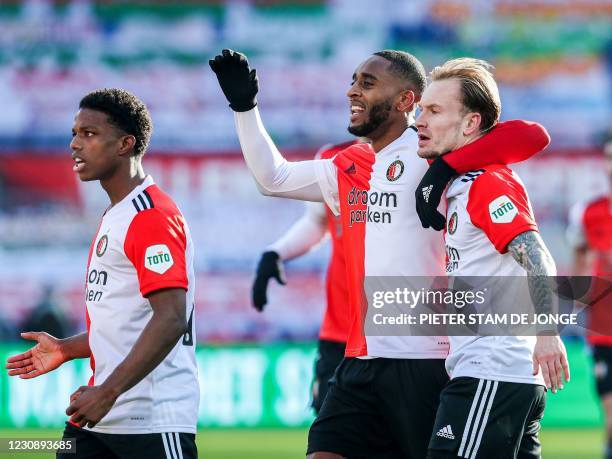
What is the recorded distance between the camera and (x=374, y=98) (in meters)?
5.78

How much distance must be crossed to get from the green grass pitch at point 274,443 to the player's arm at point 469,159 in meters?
6.17

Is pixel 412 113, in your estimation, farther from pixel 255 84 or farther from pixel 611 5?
pixel 611 5

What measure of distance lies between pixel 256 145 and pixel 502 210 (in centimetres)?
141

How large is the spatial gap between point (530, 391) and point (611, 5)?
16562 mm

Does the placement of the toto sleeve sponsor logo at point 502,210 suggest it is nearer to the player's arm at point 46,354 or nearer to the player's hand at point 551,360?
the player's hand at point 551,360

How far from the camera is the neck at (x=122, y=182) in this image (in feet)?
17.4

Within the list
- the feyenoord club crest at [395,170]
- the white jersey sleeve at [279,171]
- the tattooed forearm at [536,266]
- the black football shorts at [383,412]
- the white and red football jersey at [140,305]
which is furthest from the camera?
the white jersey sleeve at [279,171]

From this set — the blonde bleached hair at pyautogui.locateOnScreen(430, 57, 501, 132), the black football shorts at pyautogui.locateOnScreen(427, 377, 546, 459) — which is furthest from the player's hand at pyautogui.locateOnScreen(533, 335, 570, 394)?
the blonde bleached hair at pyautogui.locateOnScreen(430, 57, 501, 132)

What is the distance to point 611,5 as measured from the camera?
20375 millimetres

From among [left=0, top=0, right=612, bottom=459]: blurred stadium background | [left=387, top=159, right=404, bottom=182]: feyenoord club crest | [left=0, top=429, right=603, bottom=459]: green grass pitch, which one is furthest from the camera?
[left=0, top=0, right=612, bottom=459]: blurred stadium background

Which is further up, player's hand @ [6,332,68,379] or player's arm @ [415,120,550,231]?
player's arm @ [415,120,550,231]

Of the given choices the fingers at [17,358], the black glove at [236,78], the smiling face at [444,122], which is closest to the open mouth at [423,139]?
the smiling face at [444,122]

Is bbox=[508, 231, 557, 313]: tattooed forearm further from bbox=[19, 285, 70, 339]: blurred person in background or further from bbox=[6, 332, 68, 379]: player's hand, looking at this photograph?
bbox=[19, 285, 70, 339]: blurred person in background

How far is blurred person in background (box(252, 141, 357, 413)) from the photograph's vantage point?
297 inches
